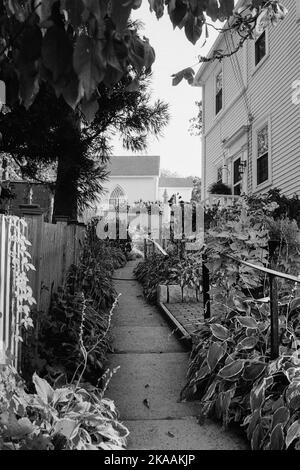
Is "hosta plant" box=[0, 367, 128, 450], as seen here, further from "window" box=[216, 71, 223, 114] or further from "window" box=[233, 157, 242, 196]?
"window" box=[216, 71, 223, 114]

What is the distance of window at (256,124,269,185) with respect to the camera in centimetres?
1055

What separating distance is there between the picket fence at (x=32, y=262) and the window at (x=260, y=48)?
7.62 metres

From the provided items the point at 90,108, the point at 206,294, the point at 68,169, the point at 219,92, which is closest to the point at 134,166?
the point at 219,92

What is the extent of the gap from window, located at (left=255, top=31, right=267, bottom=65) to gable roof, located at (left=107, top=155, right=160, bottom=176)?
85.8ft

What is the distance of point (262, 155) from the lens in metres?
10.8

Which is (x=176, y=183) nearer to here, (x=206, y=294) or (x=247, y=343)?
(x=206, y=294)

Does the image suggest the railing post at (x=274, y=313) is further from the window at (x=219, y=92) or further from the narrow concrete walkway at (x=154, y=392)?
the window at (x=219, y=92)

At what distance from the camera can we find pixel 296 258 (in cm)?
407

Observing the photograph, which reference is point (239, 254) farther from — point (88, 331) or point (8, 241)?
point (8, 241)

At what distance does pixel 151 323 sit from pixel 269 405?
3.16 meters

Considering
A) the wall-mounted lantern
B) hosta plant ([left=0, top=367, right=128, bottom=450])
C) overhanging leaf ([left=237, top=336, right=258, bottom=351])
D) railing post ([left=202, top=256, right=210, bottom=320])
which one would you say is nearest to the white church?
the wall-mounted lantern

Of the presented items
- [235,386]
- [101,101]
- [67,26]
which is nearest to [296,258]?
[235,386]

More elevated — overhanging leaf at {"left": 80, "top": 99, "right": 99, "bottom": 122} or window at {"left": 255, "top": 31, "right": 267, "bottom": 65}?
window at {"left": 255, "top": 31, "right": 267, "bottom": 65}

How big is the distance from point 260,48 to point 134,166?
27.9m
